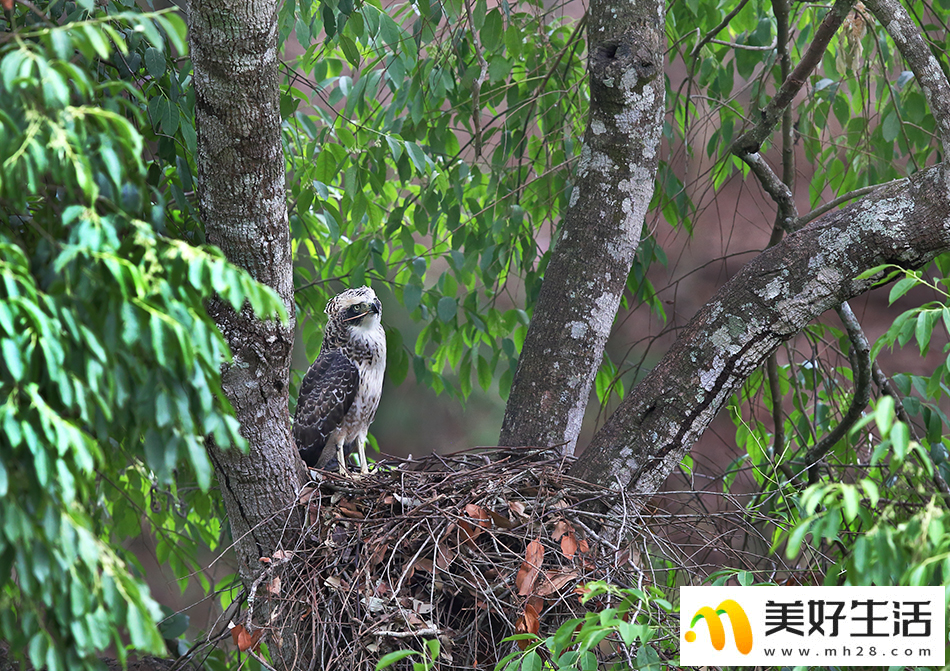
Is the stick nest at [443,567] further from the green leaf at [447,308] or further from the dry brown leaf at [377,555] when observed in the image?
the green leaf at [447,308]

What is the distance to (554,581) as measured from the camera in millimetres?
1921

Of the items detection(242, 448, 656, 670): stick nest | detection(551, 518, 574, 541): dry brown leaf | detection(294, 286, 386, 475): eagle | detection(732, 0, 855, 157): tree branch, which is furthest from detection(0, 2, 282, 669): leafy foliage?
detection(294, 286, 386, 475): eagle

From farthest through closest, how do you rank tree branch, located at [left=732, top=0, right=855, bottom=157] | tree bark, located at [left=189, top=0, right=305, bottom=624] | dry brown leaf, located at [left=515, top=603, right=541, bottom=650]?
tree branch, located at [left=732, top=0, right=855, bottom=157] < dry brown leaf, located at [left=515, top=603, right=541, bottom=650] < tree bark, located at [left=189, top=0, right=305, bottom=624]

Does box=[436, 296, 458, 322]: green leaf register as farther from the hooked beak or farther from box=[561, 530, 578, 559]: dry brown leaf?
box=[561, 530, 578, 559]: dry brown leaf

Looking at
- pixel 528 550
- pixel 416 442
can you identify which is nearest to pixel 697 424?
pixel 528 550

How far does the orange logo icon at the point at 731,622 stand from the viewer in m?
1.64

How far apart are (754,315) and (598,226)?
1.96 feet

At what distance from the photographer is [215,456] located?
2031mm

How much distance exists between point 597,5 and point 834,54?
1.44 metres

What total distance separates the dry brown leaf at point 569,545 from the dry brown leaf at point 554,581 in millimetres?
57

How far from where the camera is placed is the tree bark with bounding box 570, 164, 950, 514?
76.3 inches

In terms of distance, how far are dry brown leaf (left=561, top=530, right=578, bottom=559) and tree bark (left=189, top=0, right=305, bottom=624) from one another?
708 mm

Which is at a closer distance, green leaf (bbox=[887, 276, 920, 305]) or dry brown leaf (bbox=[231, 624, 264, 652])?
green leaf (bbox=[887, 276, 920, 305])

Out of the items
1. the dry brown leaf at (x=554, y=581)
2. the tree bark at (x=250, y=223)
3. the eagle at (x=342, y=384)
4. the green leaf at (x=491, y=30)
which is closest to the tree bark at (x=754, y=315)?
the dry brown leaf at (x=554, y=581)
